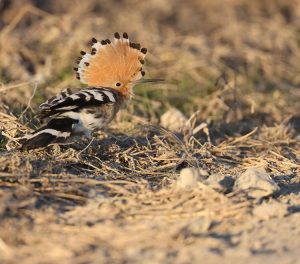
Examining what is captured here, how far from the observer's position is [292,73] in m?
7.77

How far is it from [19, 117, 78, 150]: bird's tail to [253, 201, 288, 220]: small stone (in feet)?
4.47

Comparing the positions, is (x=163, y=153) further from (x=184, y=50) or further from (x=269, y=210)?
(x=184, y=50)

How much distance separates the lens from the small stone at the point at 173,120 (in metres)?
5.54

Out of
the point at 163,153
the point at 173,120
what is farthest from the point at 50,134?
the point at 173,120

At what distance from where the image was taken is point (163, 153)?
4.48 metres

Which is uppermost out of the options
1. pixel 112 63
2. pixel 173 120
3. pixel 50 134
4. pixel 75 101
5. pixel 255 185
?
pixel 112 63

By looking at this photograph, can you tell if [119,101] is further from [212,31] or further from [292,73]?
[212,31]

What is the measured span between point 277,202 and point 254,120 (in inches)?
110

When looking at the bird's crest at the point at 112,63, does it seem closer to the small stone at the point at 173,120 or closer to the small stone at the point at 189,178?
the small stone at the point at 173,120

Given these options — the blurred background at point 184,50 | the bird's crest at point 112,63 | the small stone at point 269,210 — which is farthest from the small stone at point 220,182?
the blurred background at point 184,50

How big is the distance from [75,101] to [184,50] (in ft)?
12.2

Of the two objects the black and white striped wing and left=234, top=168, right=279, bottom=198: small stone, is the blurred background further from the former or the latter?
left=234, top=168, right=279, bottom=198: small stone

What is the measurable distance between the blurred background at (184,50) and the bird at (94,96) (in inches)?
32.5

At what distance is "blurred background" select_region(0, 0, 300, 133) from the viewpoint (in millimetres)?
6293
